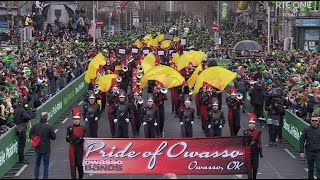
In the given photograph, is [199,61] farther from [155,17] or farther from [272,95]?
[155,17]

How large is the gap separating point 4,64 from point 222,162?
56.6 ft

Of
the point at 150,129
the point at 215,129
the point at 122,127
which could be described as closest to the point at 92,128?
the point at 122,127

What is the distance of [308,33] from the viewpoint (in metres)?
54.6

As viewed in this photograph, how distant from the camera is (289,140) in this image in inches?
829

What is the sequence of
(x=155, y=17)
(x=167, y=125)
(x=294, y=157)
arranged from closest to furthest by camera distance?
(x=294, y=157) < (x=167, y=125) < (x=155, y=17)

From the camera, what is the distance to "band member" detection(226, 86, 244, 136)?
71.2 feet

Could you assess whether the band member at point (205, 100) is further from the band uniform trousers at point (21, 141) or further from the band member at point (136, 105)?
the band uniform trousers at point (21, 141)

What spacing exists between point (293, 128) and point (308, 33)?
3532 cm

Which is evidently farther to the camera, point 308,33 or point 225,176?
point 308,33

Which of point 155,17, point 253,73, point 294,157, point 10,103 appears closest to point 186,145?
point 294,157

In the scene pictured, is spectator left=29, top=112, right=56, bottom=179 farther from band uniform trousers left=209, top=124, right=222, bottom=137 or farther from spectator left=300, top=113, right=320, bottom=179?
band uniform trousers left=209, top=124, right=222, bottom=137

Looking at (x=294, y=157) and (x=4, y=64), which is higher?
(x=4, y=64)

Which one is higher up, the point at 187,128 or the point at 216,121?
the point at 216,121

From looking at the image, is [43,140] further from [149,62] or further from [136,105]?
[149,62]
